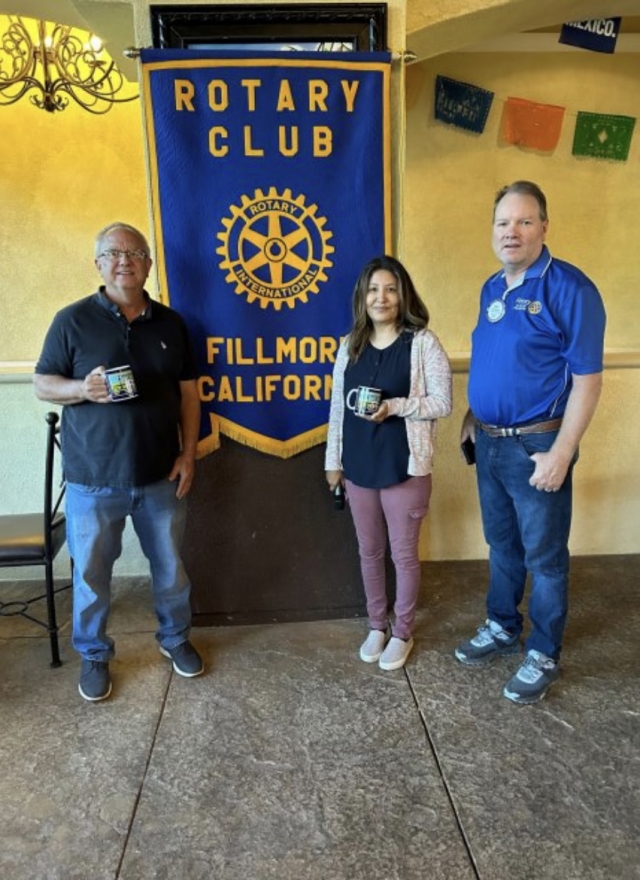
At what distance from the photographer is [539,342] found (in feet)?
6.98

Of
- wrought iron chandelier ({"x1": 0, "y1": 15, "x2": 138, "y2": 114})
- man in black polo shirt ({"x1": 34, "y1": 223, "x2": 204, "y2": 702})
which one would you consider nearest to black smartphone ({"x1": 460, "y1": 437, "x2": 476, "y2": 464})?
man in black polo shirt ({"x1": 34, "y1": 223, "x2": 204, "y2": 702})

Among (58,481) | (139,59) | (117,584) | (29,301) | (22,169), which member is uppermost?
(139,59)

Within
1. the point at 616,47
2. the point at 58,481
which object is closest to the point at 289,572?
the point at 58,481

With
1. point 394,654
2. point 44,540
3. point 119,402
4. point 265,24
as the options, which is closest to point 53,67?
point 265,24

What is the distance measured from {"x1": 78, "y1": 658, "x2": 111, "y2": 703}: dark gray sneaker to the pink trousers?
101 cm

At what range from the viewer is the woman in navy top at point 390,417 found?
7.68ft

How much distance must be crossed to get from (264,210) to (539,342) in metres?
1.14

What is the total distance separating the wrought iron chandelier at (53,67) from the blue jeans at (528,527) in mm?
2416

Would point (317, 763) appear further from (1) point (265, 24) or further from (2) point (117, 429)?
(1) point (265, 24)

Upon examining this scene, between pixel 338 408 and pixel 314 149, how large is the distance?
97 cm

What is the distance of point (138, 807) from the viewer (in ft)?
6.26

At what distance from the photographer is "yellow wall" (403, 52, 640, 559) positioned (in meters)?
3.47

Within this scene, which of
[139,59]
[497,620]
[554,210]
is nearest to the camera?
[139,59]

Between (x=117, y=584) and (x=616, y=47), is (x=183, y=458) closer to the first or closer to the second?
(x=117, y=584)
